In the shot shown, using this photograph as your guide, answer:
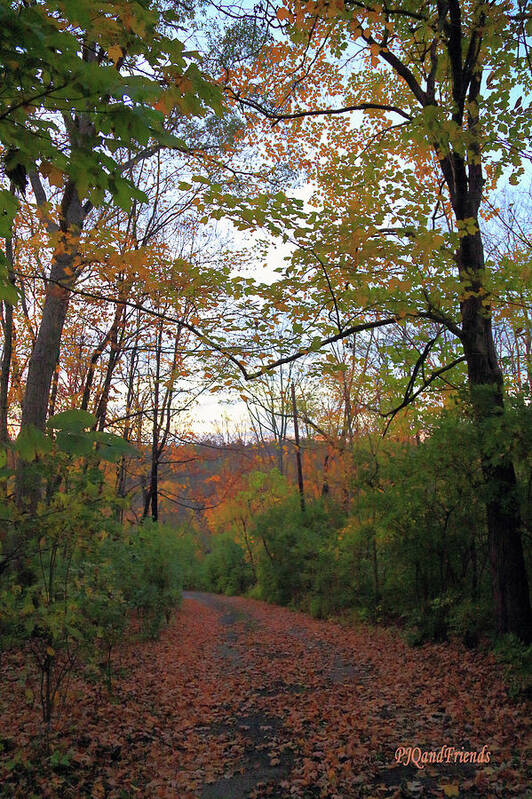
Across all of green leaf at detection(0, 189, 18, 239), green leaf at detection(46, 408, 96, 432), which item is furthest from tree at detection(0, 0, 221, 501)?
green leaf at detection(46, 408, 96, 432)

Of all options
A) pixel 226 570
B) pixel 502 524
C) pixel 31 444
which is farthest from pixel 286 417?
pixel 226 570

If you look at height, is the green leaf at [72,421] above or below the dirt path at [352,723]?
above

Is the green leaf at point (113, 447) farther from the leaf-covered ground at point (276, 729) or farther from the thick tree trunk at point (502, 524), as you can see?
the thick tree trunk at point (502, 524)

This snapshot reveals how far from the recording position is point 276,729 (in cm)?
477

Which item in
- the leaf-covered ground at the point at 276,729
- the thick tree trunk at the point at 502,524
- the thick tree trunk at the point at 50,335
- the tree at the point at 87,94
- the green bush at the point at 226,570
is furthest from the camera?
the green bush at the point at 226,570

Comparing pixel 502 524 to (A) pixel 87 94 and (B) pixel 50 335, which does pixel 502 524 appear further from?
(B) pixel 50 335

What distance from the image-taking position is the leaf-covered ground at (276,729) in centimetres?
358

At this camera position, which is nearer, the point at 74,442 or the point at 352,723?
the point at 74,442

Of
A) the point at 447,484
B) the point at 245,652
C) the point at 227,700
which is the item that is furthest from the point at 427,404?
the point at 227,700

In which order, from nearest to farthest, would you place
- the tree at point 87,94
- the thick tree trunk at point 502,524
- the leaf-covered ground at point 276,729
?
the tree at point 87,94 < the leaf-covered ground at point 276,729 < the thick tree trunk at point 502,524

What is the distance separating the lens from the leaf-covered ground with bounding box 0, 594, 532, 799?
3.58 m

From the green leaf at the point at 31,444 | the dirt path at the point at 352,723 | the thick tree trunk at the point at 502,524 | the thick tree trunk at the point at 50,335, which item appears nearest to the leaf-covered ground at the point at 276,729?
the dirt path at the point at 352,723

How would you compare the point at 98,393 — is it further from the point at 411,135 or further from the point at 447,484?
the point at 411,135

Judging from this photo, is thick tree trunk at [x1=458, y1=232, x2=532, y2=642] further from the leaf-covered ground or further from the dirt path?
the dirt path
